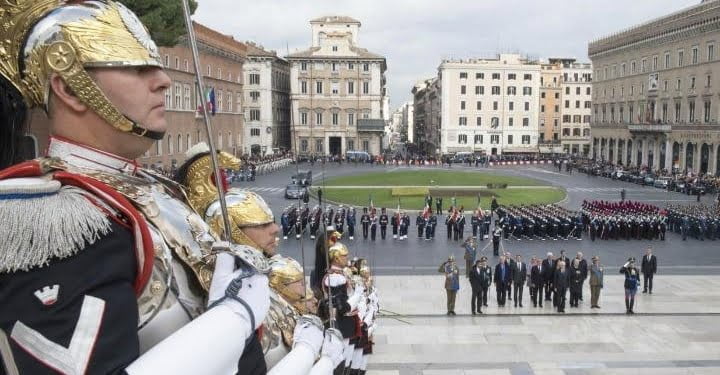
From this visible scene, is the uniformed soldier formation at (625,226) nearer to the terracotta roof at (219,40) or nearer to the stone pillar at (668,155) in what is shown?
the terracotta roof at (219,40)

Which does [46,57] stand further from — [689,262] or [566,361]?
[689,262]

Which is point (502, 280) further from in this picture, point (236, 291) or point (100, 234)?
point (100, 234)

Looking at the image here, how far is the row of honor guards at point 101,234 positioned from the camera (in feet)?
4.82

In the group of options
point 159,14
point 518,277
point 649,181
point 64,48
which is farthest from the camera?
point 649,181

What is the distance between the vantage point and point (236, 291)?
191cm

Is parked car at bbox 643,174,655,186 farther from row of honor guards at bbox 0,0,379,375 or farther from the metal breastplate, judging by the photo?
the metal breastplate

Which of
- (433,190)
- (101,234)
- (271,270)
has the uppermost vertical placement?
(101,234)

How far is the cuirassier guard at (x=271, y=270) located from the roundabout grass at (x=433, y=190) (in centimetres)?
2558

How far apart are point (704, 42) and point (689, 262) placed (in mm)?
42993

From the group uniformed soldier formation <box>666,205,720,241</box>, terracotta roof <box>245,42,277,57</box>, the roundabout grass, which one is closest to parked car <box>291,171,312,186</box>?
the roundabout grass

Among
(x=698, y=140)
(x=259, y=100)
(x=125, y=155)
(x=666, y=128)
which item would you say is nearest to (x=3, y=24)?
(x=125, y=155)

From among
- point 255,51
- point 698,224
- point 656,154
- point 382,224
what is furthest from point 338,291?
point 255,51

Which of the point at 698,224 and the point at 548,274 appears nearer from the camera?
the point at 548,274

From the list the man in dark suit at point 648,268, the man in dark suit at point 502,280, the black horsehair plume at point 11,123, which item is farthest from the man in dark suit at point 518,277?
the black horsehair plume at point 11,123
